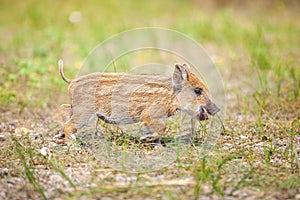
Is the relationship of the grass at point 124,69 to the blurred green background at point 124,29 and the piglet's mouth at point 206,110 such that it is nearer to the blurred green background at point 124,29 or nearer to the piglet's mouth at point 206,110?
the blurred green background at point 124,29

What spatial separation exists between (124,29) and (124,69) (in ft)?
11.3

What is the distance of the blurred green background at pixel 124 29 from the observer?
7199 mm

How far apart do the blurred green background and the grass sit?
0.03 m

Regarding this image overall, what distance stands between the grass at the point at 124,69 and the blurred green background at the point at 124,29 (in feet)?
0.08

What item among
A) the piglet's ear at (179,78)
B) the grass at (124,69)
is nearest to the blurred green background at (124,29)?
the grass at (124,69)

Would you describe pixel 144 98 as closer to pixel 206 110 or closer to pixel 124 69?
pixel 206 110

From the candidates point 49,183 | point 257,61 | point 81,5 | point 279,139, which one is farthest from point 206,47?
point 49,183

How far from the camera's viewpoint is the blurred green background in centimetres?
720

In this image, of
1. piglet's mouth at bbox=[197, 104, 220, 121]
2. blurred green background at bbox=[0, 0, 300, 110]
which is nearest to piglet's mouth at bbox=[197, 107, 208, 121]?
piglet's mouth at bbox=[197, 104, 220, 121]

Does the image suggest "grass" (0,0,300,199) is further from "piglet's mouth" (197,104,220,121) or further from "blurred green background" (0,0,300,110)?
"piglet's mouth" (197,104,220,121)

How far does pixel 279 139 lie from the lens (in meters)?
5.30

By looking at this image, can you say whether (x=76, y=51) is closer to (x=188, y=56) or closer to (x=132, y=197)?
(x=188, y=56)

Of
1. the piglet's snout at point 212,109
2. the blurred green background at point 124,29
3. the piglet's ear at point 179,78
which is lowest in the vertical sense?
the piglet's snout at point 212,109

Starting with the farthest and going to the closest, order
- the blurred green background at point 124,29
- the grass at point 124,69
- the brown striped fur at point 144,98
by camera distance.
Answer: the blurred green background at point 124,29, the brown striped fur at point 144,98, the grass at point 124,69
